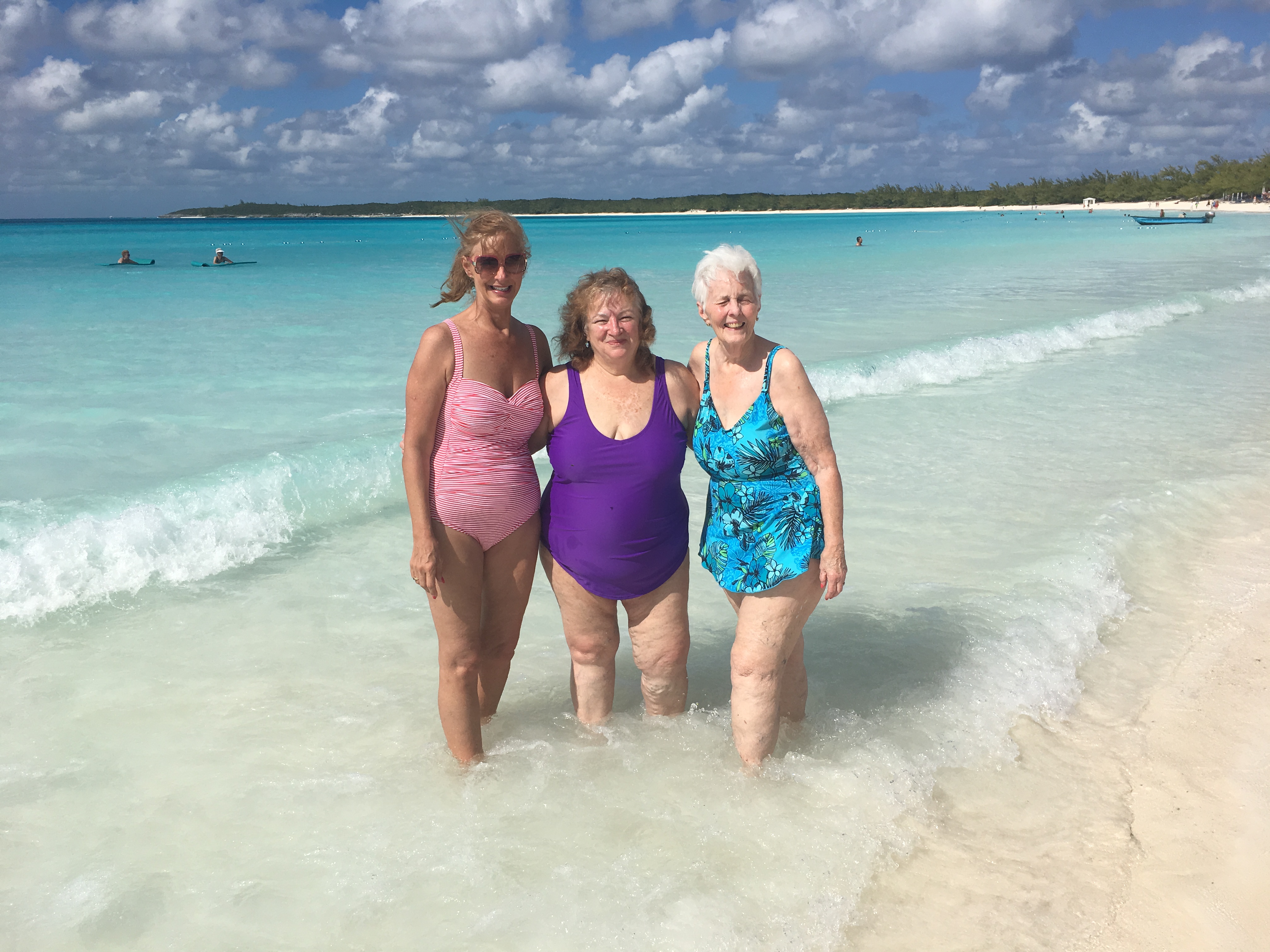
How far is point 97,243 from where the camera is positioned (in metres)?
64.1

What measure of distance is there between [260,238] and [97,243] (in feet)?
72.1

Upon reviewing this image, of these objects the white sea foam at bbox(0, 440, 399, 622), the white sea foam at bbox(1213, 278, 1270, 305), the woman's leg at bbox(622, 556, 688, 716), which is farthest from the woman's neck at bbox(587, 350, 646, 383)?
the white sea foam at bbox(1213, 278, 1270, 305)

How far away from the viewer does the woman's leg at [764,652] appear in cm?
360

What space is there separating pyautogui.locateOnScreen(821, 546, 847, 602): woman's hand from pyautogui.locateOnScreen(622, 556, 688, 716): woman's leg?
0.57 meters

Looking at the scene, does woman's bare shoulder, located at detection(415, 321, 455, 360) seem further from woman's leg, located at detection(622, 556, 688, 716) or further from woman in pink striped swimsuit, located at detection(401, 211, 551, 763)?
woman's leg, located at detection(622, 556, 688, 716)

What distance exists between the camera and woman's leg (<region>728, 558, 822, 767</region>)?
3604 mm

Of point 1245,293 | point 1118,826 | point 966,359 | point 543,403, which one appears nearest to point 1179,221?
point 1245,293

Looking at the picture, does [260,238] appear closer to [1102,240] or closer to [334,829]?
[1102,240]

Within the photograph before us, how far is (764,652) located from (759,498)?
2.02ft

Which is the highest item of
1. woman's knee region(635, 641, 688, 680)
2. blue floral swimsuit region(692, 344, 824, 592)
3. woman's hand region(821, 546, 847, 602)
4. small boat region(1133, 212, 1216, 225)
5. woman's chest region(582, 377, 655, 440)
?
small boat region(1133, 212, 1216, 225)

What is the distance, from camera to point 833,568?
3564 millimetres

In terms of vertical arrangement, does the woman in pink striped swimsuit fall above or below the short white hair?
below

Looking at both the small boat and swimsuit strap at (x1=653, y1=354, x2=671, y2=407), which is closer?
swimsuit strap at (x1=653, y1=354, x2=671, y2=407)

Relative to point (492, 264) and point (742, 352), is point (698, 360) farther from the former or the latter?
point (492, 264)
